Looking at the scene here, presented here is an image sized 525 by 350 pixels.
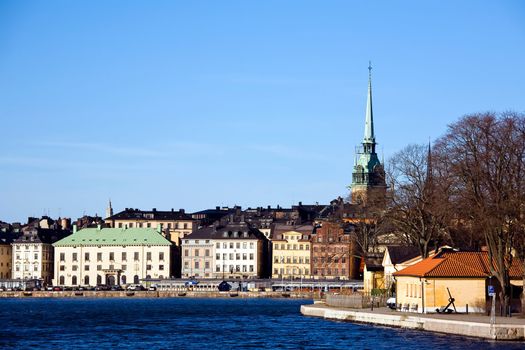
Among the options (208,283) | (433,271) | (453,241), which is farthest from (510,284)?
(208,283)

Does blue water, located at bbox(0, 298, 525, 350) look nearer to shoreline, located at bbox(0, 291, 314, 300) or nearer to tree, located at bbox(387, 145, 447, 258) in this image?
tree, located at bbox(387, 145, 447, 258)

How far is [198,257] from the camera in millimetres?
197875

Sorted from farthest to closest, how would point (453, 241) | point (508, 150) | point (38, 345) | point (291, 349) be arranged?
point (453, 241) < point (508, 150) < point (38, 345) < point (291, 349)

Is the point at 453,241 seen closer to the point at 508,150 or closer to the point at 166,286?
the point at 508,150

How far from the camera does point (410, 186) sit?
105 meters

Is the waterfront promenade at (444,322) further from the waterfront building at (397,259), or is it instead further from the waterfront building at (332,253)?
the waterfront building at (332,253)

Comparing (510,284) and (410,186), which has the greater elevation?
(410,186)

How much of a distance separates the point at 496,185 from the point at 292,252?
123575 millimetres

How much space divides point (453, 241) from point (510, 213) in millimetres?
28729

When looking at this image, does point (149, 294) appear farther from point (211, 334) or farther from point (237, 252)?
point (211, 334)

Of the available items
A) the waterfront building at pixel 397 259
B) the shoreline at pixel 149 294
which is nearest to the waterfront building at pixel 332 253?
the shoreline at pixel 149 294

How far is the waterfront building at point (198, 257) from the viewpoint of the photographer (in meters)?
198

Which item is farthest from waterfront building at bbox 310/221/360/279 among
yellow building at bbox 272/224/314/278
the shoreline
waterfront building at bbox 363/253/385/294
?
waterfront building at bbox 363/253/385/294

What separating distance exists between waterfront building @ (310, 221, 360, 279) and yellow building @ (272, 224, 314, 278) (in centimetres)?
149
